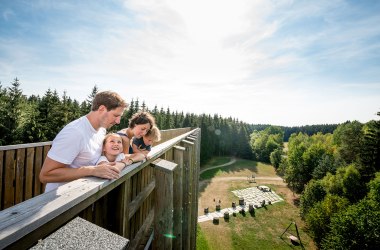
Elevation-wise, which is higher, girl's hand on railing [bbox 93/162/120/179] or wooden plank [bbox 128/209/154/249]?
girl's hand on railing [bbox 93/162/120/179]

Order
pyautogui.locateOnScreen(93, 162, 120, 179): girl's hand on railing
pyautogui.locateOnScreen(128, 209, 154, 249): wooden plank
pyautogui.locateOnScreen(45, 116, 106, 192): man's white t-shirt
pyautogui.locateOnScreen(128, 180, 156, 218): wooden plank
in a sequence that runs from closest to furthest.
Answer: pyautogui.locateOnScreen(93, 162, 120, 179): girl's hand on railing, pyautogui.locateOnScreen(45, 116, 106, 192): man's white t-shirt, pyautogui.locateOnScreen(128, 180, 156, 218): wooden plank, pyautogui.locateOnScreen(128, 209, 154, 249): wooden plank

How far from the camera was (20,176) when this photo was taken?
14.0ft

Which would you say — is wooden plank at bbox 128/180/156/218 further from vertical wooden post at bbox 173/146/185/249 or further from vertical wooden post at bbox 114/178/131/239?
vertical wooden post at bbox 173/146/185/249

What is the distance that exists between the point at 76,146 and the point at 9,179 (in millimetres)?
2453

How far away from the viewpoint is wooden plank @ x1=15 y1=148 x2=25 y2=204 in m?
4.20

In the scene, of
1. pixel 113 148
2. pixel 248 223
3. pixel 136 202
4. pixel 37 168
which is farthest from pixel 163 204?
pixel 248 223

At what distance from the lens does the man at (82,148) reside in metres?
2.23

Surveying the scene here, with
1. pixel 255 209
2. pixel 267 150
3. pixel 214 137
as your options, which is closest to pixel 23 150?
pixel 255 209

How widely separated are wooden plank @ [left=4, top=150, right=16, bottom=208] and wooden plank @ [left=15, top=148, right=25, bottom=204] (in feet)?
0.22

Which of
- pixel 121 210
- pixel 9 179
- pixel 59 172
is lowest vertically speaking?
pixel 9 179

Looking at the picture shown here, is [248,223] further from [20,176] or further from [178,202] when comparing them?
[20,176]

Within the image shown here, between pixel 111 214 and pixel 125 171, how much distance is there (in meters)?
0.50

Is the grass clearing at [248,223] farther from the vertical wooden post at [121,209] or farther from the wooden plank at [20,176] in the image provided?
the vertical wooden post at [121,209]

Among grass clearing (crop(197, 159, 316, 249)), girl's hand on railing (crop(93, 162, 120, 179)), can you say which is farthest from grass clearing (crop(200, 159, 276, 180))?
girl's hand on railing (crop(93, 162, 120, 179))
